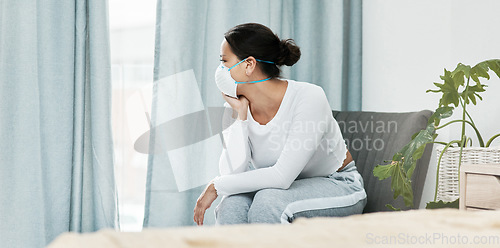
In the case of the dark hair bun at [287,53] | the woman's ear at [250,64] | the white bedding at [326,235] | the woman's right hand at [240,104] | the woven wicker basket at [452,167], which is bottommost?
the woven wicker basket at [452,167]

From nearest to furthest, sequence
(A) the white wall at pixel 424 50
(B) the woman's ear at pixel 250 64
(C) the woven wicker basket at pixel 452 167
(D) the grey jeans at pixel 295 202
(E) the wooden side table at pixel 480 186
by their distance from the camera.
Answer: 1. (E) the wooden side table at pixel 480 186
2. (D) the grey jeans at pixel 295 202
3. (C) the woven wicker basket at pixel 452 167
4. (B) the woman's ear at pixel 250 64
5. (A) the white wall at pixel 424 50

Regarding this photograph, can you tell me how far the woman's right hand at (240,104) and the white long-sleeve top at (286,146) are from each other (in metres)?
0.02

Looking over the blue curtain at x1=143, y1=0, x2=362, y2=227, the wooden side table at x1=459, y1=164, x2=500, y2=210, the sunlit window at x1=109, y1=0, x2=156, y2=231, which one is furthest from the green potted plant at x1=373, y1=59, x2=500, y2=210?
the sunlit window at x1=109, y1=0, x2=156, y2=231

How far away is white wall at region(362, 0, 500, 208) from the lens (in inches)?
71.9

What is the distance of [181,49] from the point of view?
2334 millimetres

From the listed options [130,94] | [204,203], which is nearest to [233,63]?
[204,203]

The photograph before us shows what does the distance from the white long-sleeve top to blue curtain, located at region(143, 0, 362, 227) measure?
1.99 feet

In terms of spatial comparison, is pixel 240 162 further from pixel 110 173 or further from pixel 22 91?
pixel 22 91

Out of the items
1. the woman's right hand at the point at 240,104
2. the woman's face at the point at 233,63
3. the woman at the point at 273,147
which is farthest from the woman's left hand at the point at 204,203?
the woman's face at the point at 233,63

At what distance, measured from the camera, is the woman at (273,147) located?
1.44 m

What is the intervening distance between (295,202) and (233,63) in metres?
Answer: 0.59

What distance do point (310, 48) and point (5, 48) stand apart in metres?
1.46

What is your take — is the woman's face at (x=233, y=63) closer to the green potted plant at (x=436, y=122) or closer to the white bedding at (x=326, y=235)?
the green potted plant at (x=436, y=122)

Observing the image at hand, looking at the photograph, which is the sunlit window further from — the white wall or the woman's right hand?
the white wall
